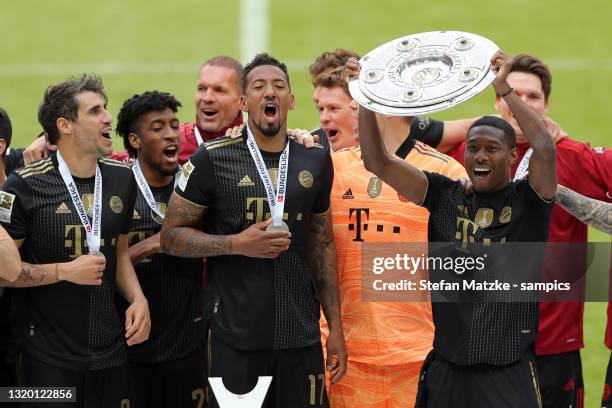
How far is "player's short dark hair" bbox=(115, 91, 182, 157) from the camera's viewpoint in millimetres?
8188

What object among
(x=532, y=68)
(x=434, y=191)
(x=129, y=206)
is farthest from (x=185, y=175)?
(x=532, y=68)

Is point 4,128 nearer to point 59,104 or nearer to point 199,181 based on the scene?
point 59,104

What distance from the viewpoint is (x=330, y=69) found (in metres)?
8.69

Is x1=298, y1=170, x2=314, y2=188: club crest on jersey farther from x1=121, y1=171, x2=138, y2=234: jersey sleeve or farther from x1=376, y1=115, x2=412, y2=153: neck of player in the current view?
x1=121, y1=171, x2=138, y2=234: jersey sleeve

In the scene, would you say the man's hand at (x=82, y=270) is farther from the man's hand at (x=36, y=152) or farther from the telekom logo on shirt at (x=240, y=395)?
the man's hand at (x=36, y=152)

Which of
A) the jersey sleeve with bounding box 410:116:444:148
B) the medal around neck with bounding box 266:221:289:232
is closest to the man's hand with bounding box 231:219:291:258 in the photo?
the medal around neck with bounding box 266:221:289:232

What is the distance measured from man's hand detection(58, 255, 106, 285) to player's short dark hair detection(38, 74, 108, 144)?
0.85 metres

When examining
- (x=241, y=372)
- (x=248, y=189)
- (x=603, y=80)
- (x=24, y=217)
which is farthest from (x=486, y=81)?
(x=603, y=80)

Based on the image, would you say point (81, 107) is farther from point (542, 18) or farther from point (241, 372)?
point (542, 18)

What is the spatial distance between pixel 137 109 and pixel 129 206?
0.85 m

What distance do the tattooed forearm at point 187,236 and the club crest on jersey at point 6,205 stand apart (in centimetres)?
84

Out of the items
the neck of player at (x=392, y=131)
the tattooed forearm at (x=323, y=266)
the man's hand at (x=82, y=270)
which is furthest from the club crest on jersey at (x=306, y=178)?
the man's hand at (x=82, y=270)

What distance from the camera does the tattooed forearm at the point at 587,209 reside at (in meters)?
7.61

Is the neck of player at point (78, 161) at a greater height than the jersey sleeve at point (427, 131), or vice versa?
the jersey sleeve at point (427, 131)
